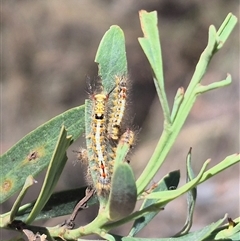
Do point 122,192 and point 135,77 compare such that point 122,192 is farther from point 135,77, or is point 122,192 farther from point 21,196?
point 135,77

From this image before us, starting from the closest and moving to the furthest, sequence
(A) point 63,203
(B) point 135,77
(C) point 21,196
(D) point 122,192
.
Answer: (D) point 122,192
(C) point 21,196
(A) point 63,203
(B) point 135,77

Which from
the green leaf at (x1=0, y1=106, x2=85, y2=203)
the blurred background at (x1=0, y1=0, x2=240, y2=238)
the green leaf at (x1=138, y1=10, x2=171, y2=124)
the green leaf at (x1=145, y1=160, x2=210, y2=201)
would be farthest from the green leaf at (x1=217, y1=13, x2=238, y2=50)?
the blurred background at (x1=0, y1=0, x2=240, y2=238)

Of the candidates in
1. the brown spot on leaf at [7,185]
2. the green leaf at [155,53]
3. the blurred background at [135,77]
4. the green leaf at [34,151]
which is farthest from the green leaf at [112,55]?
the blurred background at [135,77]

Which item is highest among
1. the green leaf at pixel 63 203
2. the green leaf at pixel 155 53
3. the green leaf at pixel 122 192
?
the green leaf at pixel 155 53

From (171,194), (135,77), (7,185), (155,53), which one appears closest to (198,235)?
(171,194)

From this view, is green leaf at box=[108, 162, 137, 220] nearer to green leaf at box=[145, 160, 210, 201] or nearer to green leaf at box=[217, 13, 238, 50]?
green leaf at box=[145, 160, 210, 201]

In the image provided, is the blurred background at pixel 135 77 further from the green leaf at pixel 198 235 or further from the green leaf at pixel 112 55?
A: the green leaf at pixel 198 235
